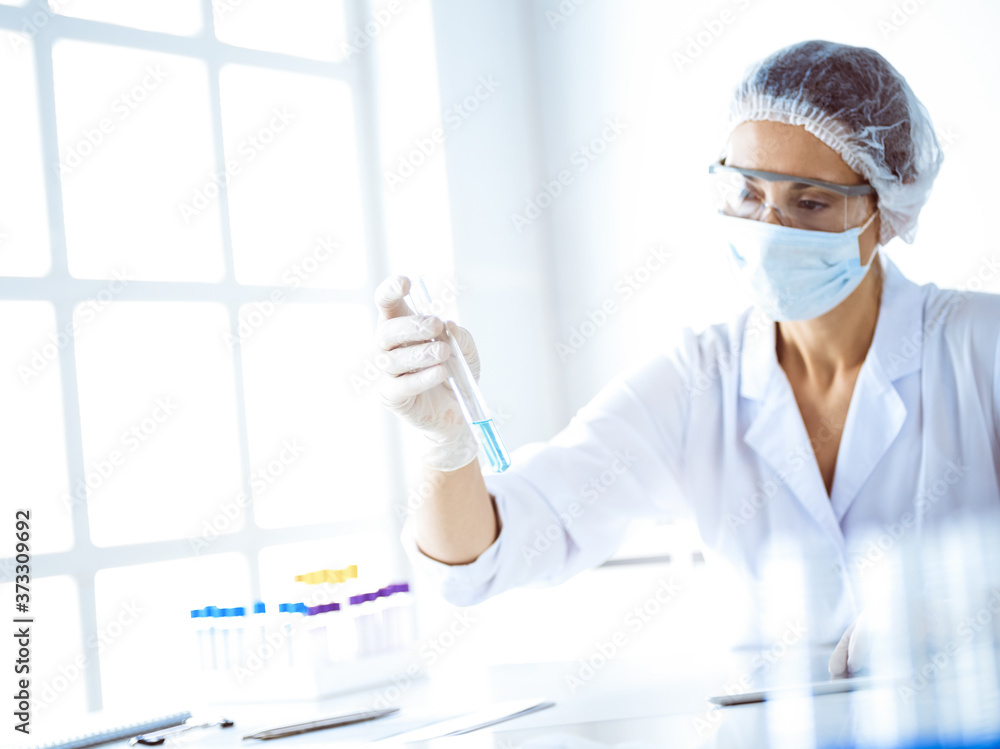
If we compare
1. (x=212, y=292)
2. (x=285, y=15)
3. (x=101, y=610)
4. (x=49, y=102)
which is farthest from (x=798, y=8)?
(x=101, y=610)

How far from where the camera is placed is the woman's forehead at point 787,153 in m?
1.50

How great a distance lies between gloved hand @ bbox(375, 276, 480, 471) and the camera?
117 cm

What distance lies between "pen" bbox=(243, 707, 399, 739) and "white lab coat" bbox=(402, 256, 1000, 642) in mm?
288

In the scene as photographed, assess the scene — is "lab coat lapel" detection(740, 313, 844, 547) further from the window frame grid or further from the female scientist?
the window frame grid

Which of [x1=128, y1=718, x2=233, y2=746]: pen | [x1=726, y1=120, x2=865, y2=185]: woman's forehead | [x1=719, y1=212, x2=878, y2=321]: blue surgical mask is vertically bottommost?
[x1=128, y1=718, x2=233, y2=746]: pen

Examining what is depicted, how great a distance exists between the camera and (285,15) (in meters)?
2.74

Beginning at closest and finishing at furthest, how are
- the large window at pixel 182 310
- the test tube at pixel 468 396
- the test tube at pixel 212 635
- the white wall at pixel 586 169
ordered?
1. the test tube at pixel 468 396
2. the test tube at pixel 212 635
3. the large window at pixel 182 310
4. the white wall at pixel 586 169

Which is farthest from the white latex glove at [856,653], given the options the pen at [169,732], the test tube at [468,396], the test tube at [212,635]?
the test tube at [212,635]

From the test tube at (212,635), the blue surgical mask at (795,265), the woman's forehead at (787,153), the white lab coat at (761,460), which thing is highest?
the woman's forehead at (787,153)

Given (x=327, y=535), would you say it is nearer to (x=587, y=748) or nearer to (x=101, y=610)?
(x=101, y=610)

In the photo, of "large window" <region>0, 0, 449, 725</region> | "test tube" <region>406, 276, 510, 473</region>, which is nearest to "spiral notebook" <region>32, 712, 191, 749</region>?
"test tube" <region>406, 276, 510, 473</region>

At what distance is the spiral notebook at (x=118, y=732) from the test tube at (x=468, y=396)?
19.9 inches

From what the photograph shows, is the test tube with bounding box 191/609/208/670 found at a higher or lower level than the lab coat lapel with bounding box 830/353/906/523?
lower

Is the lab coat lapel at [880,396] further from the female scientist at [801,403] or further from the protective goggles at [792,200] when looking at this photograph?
the protective goggles at [792,200]
